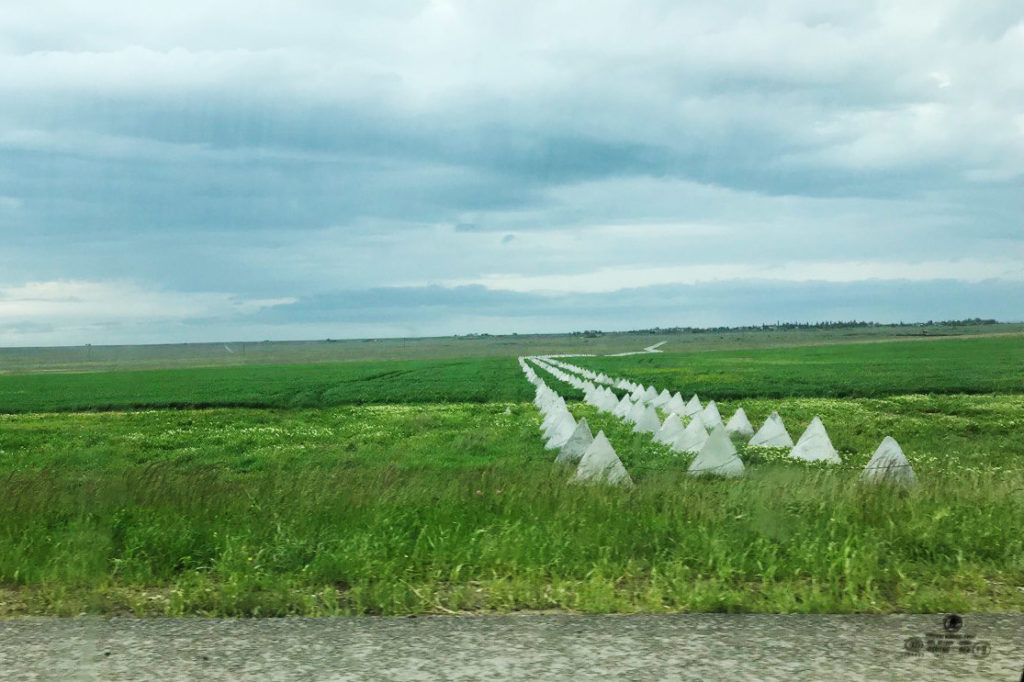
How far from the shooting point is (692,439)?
17.5 meters

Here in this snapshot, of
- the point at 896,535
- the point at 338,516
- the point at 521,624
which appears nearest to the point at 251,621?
the point at 521,624

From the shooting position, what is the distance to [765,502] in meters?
9.40

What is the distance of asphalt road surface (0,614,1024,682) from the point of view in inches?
183

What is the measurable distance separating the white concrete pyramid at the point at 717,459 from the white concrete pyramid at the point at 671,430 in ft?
15.2

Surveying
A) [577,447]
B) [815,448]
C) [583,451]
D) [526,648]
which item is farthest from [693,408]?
[526,648]

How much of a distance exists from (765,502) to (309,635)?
564cm

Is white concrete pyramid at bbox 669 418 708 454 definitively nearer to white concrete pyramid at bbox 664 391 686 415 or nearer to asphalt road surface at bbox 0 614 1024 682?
white concrete pyramid at bbox 664 391 686 415

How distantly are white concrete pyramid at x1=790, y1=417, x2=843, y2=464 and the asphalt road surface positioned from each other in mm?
10904

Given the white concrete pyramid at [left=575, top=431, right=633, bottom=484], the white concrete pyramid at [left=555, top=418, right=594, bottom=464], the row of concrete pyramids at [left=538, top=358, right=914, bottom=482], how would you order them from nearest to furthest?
1. the white concrete pyramid at [left=575, top=431, right=633, bottom=484]
2. the row of concrete pyramids at [left=538, top=358, right=914, bottom=482]
3. the white concrete pyramid at [left=555, top=418, right=594, bottom=464]

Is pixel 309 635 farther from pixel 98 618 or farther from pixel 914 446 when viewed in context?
pixel 914 446

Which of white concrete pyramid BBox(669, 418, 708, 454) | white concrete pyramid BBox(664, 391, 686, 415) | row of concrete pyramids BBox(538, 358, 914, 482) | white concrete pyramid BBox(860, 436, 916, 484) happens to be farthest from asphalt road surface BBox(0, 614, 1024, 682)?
white concrete pyramid BBox(664, 391, 686, 415)

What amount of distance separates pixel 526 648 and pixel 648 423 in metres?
16.1

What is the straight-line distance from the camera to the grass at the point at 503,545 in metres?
6.20

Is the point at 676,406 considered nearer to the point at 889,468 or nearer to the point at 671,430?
the point at 671,430
